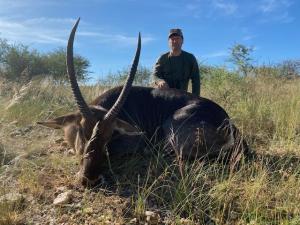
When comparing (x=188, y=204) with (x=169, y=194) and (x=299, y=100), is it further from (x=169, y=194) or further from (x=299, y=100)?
(x=299, y=100)

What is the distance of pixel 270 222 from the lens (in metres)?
3.52

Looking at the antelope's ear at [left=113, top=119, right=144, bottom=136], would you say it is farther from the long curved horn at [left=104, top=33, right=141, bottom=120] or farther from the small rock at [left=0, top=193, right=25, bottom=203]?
the small rock at [left=0, top=193, right=25, bottom=203]

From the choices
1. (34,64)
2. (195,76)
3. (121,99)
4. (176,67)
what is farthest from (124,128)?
(34,64)

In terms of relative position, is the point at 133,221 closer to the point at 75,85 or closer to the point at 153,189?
the point at 153,189

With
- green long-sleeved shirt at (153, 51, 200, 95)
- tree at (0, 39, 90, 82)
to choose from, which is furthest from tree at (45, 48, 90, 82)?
green long-sleeved shirt at (153, 51, 200, 95)

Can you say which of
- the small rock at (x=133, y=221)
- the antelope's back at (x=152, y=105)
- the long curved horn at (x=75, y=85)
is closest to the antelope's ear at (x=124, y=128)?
the long curved horn at (x=75, y=85)

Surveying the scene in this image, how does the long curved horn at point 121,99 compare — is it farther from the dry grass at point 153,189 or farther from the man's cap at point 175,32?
the man's cap at point 175,32

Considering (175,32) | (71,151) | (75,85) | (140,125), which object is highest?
(175,32)

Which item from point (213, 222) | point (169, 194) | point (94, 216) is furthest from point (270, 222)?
point (94, 216)

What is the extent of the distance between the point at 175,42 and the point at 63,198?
148 inches

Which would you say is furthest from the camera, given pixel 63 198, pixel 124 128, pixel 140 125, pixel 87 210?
pixel 140 125

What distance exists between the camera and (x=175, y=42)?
277 inches

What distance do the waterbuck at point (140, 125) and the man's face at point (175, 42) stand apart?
1393 mm

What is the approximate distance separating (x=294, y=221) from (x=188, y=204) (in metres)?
0.82
